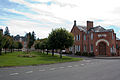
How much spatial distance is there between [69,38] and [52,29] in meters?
3.90

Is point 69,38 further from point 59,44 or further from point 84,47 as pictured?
point 84,47

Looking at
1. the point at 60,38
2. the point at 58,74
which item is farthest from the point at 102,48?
the point at 58,74

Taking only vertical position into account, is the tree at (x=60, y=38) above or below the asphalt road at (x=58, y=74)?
above

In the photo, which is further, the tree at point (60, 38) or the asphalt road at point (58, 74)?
the tree at point (60, 38)

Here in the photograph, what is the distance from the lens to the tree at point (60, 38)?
25.9 metres

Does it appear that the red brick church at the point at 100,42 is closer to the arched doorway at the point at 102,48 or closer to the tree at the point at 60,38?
the arched doorway at the point at 102,48

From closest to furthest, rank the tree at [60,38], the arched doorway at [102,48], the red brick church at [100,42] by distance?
the tree at [60,38]
the red brick church at [100,42]
the arched doorway at [102,48]

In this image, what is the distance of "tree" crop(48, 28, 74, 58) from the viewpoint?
84.9 feet

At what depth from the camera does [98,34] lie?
34.2 metres

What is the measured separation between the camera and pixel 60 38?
25906 mm

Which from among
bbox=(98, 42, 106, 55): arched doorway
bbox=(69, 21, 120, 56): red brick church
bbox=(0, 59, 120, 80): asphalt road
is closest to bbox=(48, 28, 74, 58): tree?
bbox=(69, 21, 120, 56): red brick church

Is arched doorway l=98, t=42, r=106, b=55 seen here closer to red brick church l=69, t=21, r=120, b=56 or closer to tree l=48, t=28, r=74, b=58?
red brick church l=69, t=21, r=120, b=56

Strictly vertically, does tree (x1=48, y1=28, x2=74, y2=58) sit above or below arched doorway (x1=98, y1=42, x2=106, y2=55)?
above

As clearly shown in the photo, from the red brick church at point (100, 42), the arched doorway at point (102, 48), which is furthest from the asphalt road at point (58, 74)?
the arched doorway at point (102, 48)
